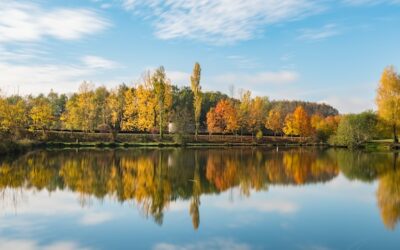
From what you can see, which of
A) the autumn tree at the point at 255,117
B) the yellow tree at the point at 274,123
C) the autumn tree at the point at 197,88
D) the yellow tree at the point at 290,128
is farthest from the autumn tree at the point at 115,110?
the yellow tree at the point at 290,128

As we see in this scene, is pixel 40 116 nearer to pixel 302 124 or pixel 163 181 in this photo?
pixel 163 181

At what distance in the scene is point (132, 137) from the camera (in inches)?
2130

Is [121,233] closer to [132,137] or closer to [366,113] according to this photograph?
[132,137]

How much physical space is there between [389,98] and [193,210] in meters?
50.4

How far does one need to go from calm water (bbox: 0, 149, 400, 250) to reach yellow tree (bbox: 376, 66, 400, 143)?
119 ft

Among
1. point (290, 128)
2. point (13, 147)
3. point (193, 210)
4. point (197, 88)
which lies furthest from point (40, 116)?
point (193, 210)

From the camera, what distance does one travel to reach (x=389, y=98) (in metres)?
54.7

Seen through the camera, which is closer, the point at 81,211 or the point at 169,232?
the point at 169,232

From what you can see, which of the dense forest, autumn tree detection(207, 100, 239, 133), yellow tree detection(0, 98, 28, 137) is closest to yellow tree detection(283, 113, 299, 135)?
the dense forest

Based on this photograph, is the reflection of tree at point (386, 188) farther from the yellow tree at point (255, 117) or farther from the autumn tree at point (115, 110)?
the autumn tree at point (115, 110)

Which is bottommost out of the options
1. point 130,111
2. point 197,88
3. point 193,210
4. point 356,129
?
point 193,210

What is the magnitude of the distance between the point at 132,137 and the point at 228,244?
4644cm

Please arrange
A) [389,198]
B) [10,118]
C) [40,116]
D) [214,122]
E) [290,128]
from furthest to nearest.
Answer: [290,128], [214,122], [40,116], [10,118], [389,198]

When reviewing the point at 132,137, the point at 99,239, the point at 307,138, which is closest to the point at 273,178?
the point at 99,239
